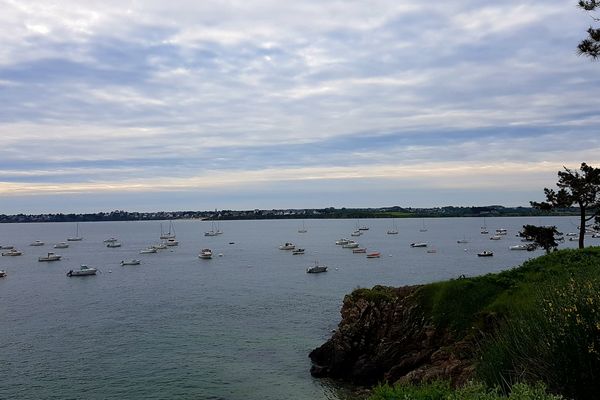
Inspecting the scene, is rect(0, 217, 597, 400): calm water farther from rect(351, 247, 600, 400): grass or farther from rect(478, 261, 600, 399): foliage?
rect(478, 261, 600, 399): foliage

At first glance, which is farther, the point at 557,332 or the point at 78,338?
the point at 78,338

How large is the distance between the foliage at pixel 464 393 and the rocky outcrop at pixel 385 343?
15.3 metres

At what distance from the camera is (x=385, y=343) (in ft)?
96.5

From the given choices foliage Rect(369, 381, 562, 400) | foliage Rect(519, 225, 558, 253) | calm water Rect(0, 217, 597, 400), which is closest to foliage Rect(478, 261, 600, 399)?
foliage Rect(369, 381, 562, 400)

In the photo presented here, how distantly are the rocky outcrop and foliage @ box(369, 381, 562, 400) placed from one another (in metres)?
15.3

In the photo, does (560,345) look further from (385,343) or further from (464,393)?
(385,343)

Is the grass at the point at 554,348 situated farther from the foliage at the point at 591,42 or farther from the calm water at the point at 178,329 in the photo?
the calm water at the point at 178,329

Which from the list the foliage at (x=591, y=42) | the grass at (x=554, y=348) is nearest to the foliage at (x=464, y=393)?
the grass at (x=554, y=348)

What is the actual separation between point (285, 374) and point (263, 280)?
4483 cm

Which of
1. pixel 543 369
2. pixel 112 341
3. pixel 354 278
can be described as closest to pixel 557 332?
pixel 543 369

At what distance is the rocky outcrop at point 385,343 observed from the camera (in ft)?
86.7

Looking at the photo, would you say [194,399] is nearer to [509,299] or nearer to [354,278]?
[509,299]

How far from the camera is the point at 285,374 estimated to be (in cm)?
3191

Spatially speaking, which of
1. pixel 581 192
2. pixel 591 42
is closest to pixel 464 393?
pixel 591 42
